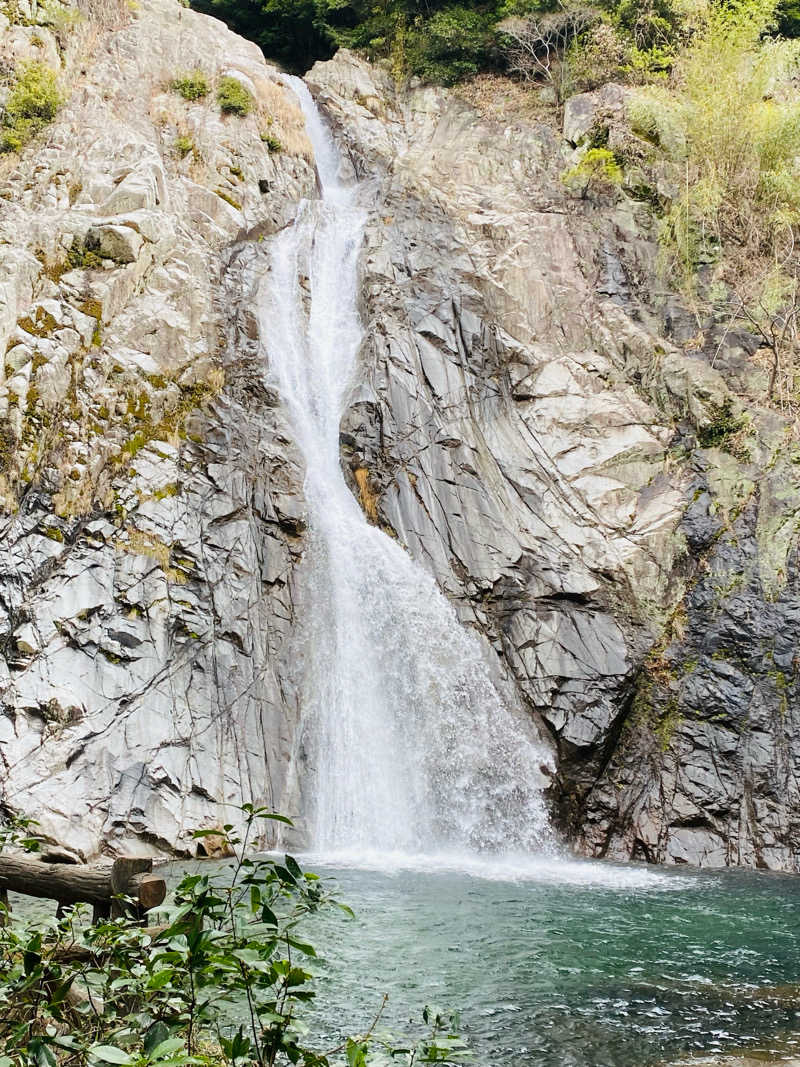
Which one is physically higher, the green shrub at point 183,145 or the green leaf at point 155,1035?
the green shrub at point 183,145

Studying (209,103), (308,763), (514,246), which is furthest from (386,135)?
(308,763)

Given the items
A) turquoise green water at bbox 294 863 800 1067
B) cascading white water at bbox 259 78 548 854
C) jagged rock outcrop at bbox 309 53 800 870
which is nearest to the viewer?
turquoise green water at bbox 294 863 800 1067

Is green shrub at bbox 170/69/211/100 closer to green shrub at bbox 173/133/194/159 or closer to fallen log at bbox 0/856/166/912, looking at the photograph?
green shrub at bbox 173/133/194/159

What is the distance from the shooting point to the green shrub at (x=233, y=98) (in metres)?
23.5

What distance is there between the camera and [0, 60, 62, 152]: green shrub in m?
19.5

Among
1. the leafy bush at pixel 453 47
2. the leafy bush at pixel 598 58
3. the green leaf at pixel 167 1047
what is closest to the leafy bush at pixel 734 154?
the leafy bush at pixel 598 58

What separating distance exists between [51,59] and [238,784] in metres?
19.3

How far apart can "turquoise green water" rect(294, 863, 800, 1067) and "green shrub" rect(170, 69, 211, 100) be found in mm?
21496

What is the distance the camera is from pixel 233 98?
928 inches

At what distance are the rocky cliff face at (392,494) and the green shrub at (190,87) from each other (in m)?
1.71

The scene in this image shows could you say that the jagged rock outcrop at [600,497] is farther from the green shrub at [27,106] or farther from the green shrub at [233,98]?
the green shrub at [27,106]

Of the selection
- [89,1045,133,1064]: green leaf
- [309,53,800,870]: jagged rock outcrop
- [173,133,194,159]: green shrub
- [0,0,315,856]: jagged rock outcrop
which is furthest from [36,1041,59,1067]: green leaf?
[173,133,194,159]: green shrub

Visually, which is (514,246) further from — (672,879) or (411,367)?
(672,879)

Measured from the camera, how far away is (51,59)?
21.4m
